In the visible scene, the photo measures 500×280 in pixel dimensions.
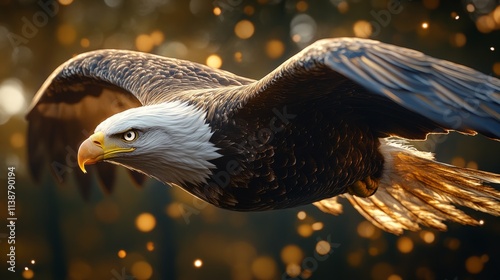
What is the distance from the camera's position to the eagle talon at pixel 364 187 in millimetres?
1753

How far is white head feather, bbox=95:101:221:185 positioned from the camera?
4.81ft

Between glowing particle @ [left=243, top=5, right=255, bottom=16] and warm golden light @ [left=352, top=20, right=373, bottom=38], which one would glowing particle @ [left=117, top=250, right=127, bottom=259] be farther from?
warm golden light @ [left=352, top=20, right=373, bottom=38]

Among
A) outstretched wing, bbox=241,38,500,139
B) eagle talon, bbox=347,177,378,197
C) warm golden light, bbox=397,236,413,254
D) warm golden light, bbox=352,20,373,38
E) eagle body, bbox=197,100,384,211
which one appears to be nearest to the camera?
outstretched wing, bbox=241,38,500,139

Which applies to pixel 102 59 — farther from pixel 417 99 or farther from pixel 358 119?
pixel 417 99

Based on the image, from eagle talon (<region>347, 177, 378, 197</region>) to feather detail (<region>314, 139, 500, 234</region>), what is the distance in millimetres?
64

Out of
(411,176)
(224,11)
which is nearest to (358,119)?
(411,176)

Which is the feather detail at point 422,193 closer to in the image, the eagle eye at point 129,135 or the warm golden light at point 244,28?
the eagle eye at point 129,135

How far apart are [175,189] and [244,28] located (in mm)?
738

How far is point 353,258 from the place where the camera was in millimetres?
2592

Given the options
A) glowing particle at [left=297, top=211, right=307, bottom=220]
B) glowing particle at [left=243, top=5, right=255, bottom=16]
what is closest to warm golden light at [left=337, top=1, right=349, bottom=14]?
glowing particle at [left=243, top=5, right=255, bottom=16]

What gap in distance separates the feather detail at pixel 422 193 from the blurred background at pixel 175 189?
23.4 inches

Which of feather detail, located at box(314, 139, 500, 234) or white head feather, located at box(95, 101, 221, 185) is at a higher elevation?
white head feather, located at box(95, 101, 221, 185)

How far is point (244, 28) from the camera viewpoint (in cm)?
252

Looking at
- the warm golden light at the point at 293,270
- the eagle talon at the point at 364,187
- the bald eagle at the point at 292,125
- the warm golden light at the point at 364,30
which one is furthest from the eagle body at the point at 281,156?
the warm golden light at the point at 293,270
